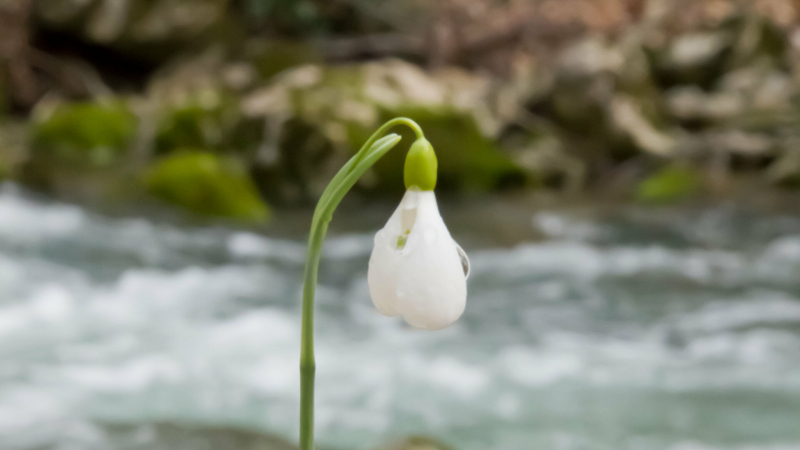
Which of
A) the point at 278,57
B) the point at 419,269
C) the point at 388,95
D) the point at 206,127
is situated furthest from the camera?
the point at 278,57

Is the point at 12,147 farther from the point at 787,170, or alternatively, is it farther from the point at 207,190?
the point at 787,170

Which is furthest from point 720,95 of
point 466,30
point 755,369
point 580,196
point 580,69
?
point 755,369

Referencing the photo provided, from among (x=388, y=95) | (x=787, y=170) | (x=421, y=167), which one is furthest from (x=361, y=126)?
(x=421, y=167)

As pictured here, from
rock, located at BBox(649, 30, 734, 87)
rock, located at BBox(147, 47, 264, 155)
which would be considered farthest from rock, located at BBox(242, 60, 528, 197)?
rock, located at BBox(649, 30, 734, 87)

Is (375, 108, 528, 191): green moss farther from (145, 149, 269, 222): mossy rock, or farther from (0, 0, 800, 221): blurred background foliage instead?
(145, 149, 269, 222): mossy rock

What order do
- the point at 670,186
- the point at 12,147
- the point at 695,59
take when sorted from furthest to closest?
the point at 695,59, the point at 670,186, the point at 12,147

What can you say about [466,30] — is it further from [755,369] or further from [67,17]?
[755,369]
